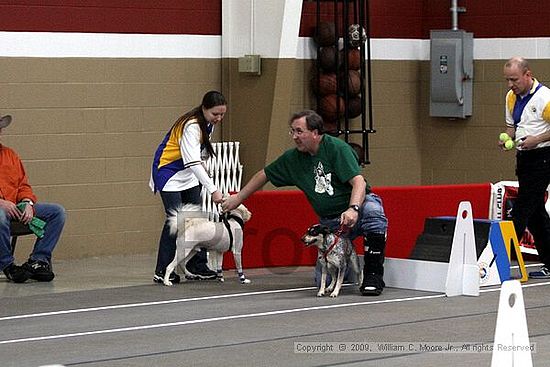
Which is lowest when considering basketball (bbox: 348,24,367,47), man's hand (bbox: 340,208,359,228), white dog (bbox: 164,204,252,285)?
white dog (bbox: 164,204,252,285)

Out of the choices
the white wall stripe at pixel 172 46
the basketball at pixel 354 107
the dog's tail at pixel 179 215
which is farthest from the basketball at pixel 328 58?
the dog's tail at pixel 179 215

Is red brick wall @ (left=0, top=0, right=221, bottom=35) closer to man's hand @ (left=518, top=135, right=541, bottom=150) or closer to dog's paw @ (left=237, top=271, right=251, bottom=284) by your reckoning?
dog's paw @ (left=237, top=271, right=251, bottom=284)

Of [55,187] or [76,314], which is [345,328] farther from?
[55,187]

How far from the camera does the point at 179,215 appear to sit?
10414mm

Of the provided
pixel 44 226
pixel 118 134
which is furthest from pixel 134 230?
pixel 44 226

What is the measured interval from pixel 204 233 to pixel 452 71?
539 cm

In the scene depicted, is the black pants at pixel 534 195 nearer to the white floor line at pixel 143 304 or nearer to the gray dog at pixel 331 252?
the gray dog at pixel 331 252

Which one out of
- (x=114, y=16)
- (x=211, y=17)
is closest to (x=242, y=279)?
(x=114, y=16)

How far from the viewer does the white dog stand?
1031 centimetres

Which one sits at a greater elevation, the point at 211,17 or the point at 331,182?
the point at 211,17

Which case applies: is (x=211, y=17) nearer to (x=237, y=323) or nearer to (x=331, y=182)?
(x=331, y=182)

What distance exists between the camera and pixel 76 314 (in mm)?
9062

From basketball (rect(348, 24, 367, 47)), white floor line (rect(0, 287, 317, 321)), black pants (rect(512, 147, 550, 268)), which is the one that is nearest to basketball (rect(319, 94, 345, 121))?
basketball (rect(348, 24, 367, 47))

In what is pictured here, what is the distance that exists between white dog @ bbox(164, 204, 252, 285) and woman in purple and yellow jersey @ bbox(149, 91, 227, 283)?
0.11 m
